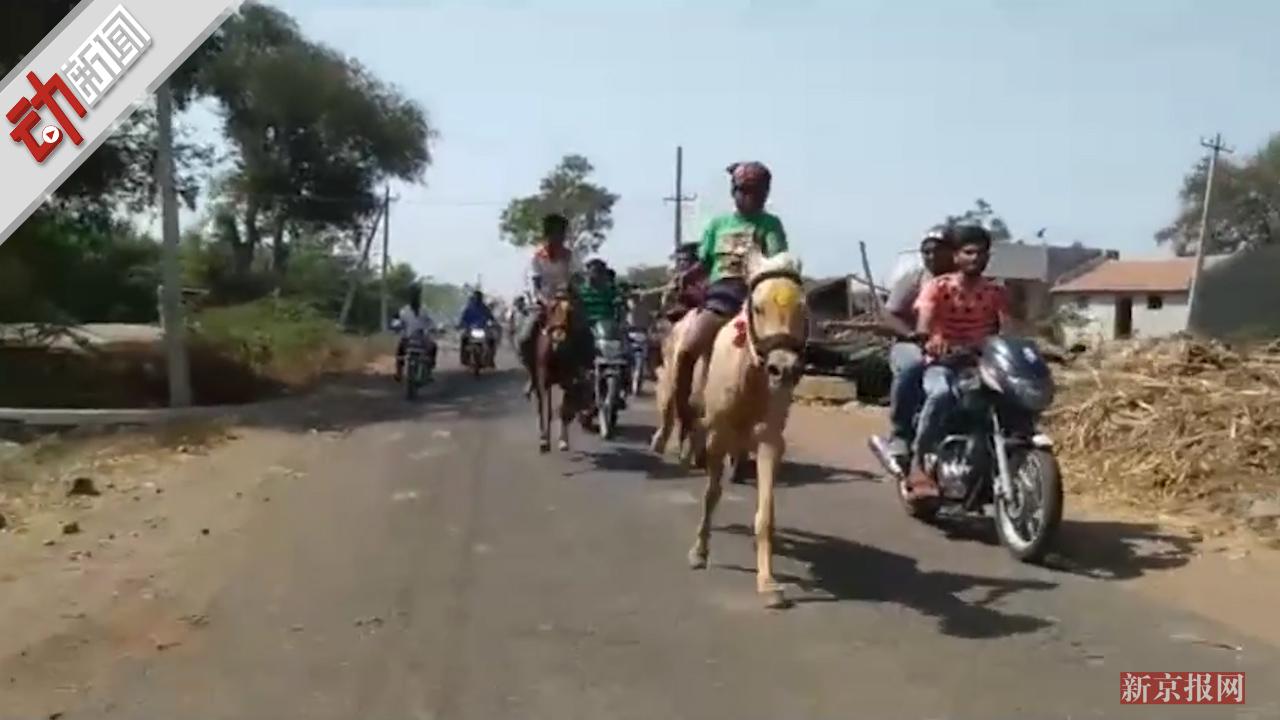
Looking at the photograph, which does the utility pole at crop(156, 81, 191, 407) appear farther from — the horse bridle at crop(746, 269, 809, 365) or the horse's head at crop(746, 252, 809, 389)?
the horse's head at crop(746, 252, 809, 389)

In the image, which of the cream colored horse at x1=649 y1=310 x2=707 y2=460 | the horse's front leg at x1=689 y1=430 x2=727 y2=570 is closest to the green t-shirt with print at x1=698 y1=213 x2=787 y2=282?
the cream colored horse at x1=649 y1=310 x2=707 y2=460

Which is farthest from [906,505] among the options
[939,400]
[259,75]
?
[259,75]

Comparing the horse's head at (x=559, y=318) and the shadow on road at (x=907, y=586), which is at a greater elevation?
the horse's head at (x=559, y=318)

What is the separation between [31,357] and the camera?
803 inches

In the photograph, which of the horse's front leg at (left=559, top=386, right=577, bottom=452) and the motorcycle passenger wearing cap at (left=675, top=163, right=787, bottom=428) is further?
the horse's front leg at (left=559, top=386, right=577, bottom=452)

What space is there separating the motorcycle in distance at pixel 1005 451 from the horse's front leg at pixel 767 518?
1.61 meters

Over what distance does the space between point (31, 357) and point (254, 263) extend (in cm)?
3273

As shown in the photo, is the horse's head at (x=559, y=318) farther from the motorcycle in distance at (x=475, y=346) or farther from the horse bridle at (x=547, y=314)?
the motorcycle in distance at (x=475, y=346)

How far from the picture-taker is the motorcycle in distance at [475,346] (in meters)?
27.3

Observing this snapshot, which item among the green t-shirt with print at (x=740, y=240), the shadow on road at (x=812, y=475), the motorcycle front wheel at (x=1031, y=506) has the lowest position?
the shadow on road at (x=812, y=475)

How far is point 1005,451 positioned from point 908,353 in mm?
1210

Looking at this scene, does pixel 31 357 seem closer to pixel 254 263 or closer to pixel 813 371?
pixel 813 371

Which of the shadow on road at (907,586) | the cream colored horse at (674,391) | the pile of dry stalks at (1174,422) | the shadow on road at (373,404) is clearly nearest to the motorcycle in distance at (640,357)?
the shadow on road at (373,404)

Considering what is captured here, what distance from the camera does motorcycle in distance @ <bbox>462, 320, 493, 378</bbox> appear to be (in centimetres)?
2727
